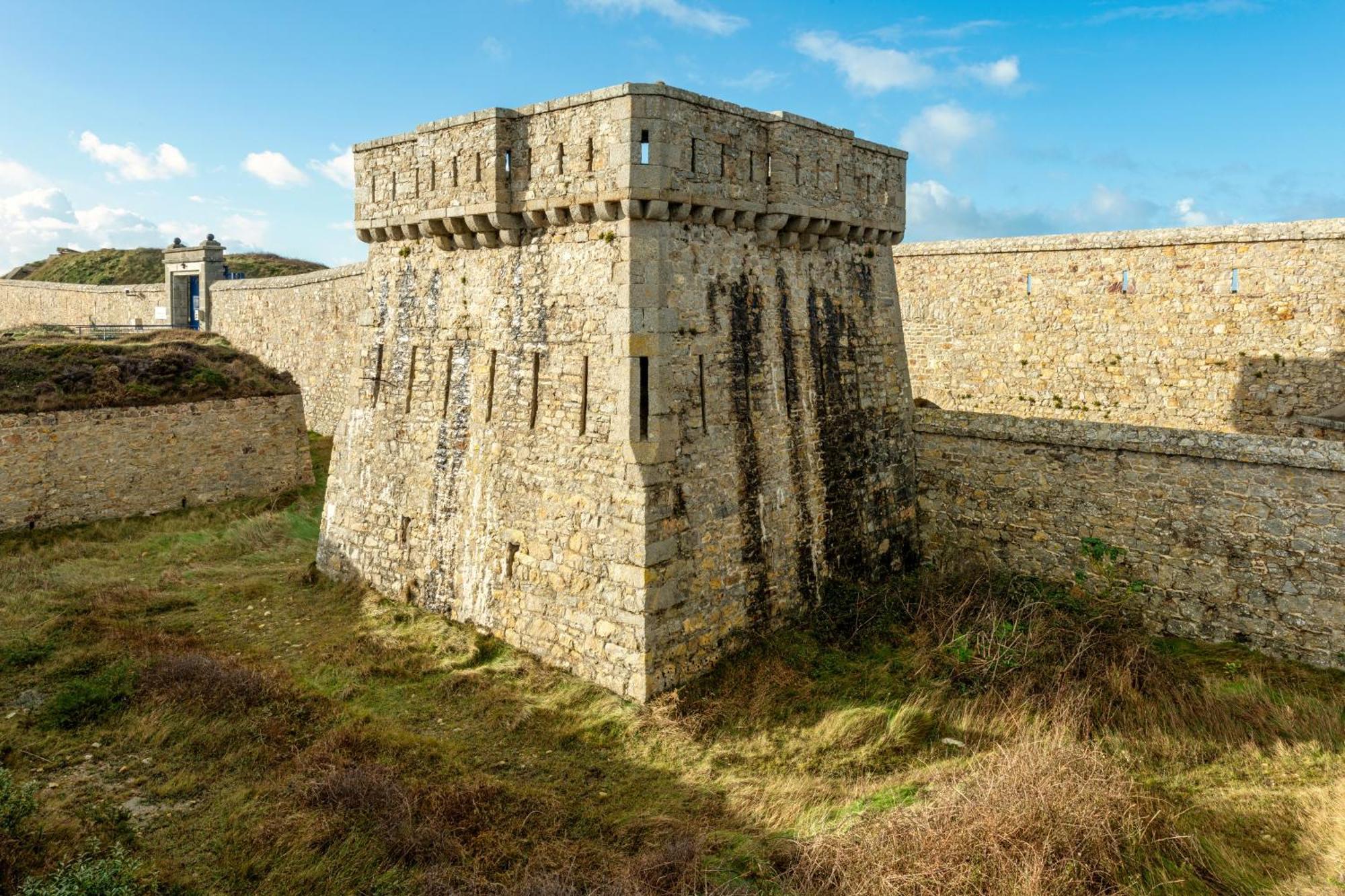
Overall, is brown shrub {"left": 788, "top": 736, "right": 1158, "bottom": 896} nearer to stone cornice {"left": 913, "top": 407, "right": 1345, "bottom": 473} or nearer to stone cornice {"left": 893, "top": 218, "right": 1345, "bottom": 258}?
stone cornice {"left": 913, "top": 407, "right": 1345, "bottom": 473}

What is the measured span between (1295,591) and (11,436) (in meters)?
22.3

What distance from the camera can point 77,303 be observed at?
4341 centimetres

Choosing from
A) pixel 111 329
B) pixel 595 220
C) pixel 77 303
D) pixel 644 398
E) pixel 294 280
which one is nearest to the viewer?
pixel 644 398

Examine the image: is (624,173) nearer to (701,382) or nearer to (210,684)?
(701,382)

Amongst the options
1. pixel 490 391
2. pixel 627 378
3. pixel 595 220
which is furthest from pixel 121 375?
pixel 627 378

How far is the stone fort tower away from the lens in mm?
10242

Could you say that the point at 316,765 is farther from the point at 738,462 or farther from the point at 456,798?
the point at 738,462

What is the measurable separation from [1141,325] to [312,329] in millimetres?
23477

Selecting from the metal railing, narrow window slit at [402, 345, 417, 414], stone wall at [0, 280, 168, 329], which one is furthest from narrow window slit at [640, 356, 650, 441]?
stone wall at [0, 280, 168, 329]

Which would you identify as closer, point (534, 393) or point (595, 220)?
point (595, 220)

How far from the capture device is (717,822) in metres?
8.15

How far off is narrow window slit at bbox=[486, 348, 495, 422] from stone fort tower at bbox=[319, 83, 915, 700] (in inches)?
1.6

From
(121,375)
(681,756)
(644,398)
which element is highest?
(121,375)

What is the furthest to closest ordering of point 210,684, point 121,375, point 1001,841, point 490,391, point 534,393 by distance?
point 121,375, point 490,391, point 534,393, point 210,684, point 1001,841
